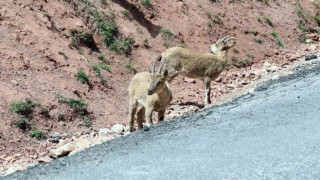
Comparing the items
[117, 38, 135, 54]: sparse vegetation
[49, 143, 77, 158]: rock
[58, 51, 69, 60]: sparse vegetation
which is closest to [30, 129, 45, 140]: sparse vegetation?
[49, 143, 77, 158]: rock

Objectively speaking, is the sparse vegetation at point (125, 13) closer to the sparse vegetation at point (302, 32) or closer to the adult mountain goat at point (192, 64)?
the adult mountain goat at point (192, 64)

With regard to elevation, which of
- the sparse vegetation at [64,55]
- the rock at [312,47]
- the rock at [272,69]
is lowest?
the rock at [272,69]

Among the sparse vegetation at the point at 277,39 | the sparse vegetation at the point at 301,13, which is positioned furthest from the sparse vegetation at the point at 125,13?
the sparse vegetation at the point at 301,13

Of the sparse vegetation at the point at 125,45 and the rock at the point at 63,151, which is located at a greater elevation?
the sparse vegetation at the point at 125,45

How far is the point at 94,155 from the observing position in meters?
9.91

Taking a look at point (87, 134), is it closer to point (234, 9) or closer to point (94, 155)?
point (94, 155)

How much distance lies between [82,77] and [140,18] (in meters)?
5.35

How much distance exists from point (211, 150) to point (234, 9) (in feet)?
52.8

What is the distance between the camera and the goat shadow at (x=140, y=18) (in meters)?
20.9

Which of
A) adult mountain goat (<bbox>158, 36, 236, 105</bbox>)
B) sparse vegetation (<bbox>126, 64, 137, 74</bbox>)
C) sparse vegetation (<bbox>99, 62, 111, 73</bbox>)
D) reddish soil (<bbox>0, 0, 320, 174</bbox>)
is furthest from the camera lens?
sparse vegetation (<bbox>126, 64, 137, 74</bbox>)

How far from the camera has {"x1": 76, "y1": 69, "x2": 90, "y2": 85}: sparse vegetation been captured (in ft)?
53.5

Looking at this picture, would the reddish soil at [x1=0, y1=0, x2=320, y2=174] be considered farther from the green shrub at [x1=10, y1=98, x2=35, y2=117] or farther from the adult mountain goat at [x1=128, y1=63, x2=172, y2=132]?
the adult mountain goat at [x1=128, y1=63, x2=172, y2=132]

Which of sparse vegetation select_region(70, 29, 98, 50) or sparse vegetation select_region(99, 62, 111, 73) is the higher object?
sparse vegetation select_region(70, 29, 98, 50)

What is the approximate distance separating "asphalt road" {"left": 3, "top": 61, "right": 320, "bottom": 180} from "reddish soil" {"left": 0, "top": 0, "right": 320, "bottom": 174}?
3595 mm
